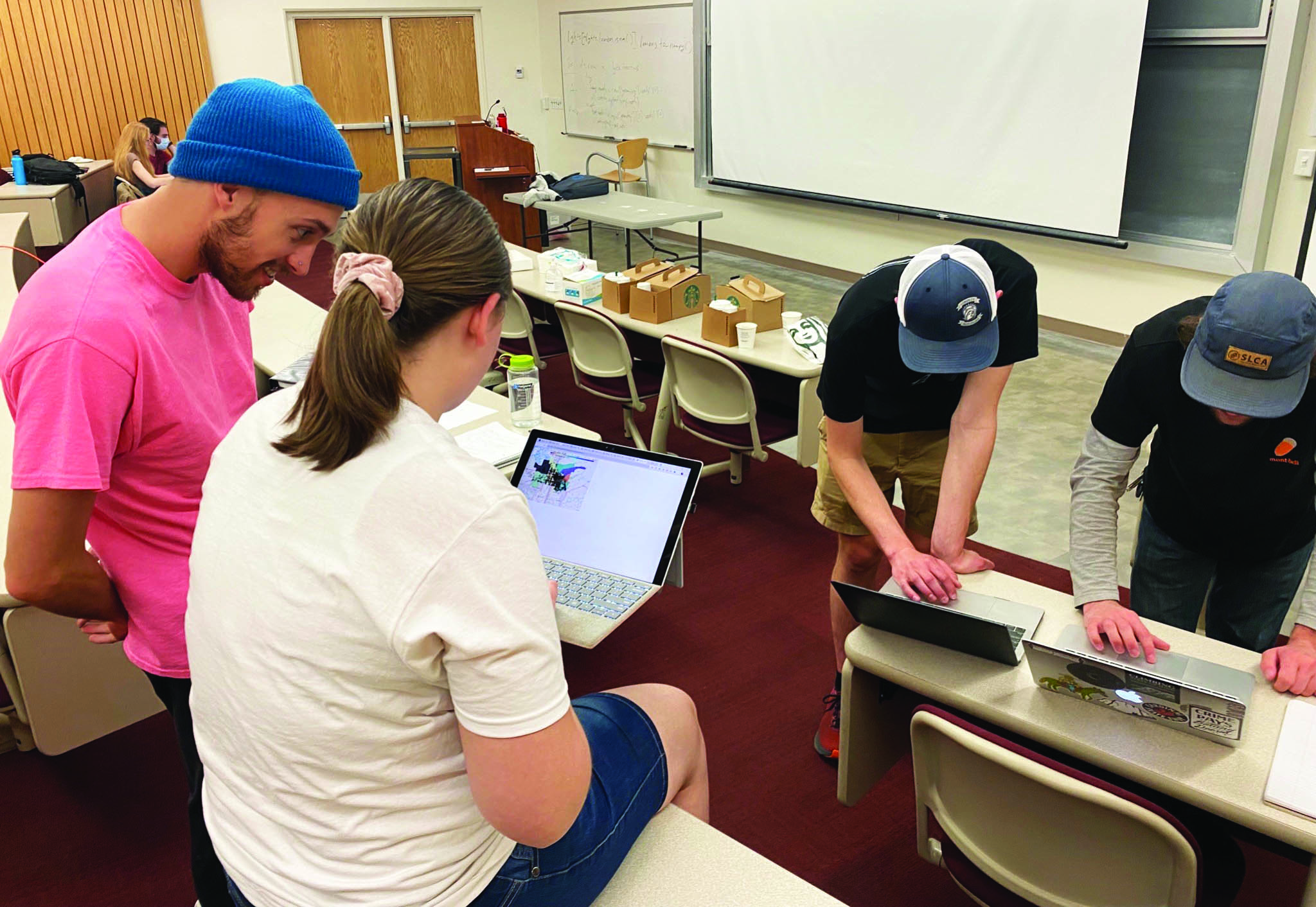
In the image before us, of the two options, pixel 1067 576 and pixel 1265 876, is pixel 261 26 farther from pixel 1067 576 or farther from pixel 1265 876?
pixel 1265 876

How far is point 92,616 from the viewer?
139 centimetres

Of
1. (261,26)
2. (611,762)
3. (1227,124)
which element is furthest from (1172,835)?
(261,26)

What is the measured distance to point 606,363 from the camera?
3844 millimetres

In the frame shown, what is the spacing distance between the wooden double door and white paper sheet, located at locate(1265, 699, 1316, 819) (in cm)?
907

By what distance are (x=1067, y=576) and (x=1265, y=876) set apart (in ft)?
4.28

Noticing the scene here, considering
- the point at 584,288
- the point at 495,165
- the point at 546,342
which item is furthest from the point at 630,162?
the point at 584,288

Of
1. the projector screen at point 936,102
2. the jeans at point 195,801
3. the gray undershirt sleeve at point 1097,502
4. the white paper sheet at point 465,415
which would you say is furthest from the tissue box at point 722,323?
the projector screen at point 936,102

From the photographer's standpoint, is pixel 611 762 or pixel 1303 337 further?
pixel 1303 337

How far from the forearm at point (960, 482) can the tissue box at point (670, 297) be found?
1919mm

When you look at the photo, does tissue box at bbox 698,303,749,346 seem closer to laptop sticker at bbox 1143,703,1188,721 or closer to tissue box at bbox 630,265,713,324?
tissue box at bbox 630,265,713,324

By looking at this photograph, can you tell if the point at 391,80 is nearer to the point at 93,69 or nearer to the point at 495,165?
the point at 93,69

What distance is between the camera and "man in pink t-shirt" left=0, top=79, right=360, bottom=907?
47.4 inches

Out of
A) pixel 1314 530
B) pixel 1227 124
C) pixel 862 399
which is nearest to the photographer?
pixel 1314 530

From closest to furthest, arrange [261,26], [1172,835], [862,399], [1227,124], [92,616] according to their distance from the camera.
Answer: [1172,835] → [92,616] → [862,399] → [1227,124] → [261,26]
